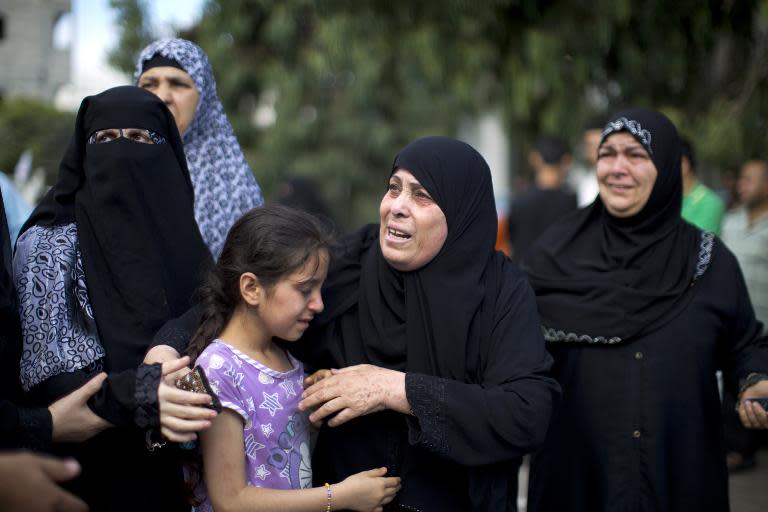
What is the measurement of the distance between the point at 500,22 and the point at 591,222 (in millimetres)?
2994

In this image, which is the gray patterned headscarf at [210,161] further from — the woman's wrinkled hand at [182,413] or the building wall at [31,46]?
the woman's wrinkled hand at [182,413]

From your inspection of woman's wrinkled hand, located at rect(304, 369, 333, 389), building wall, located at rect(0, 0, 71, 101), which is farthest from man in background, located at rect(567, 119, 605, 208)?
building wall, located at rect(0, 0, 71, 101)

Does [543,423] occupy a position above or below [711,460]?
above

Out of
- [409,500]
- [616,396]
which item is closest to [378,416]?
[409,500]

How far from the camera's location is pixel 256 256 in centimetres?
236

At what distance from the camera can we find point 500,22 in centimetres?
596

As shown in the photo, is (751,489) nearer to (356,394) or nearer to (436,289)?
(436,289)

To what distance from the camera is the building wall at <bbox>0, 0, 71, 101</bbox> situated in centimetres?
396

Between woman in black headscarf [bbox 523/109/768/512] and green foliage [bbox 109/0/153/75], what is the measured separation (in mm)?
9682

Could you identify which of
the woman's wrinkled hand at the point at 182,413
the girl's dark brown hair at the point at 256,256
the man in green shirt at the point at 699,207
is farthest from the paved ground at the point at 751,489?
the woman's wrinkled hand at the point at 182,413

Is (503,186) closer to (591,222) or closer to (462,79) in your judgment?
(462,79)

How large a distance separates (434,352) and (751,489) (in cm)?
383

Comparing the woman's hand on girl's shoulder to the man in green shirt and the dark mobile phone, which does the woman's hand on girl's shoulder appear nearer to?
the dark mobile phone

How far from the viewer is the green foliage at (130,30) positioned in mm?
11750
